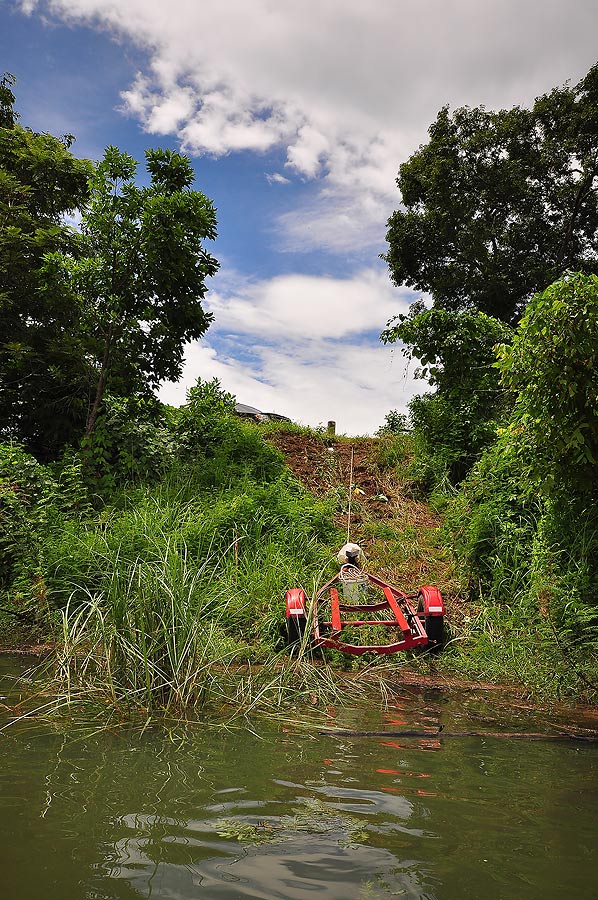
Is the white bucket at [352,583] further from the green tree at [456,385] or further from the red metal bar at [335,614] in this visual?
the green tree at [456,385]

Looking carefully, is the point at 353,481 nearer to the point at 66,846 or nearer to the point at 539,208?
the point at 66,846

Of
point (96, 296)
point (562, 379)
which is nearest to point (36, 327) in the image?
point (96, 296)

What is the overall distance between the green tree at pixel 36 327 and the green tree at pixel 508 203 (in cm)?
1197

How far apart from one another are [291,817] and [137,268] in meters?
8.80

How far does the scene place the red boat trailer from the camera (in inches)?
212

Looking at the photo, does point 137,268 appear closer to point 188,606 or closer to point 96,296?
point 96,296

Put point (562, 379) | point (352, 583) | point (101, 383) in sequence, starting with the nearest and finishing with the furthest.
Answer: point (562, 379), point (352, 583), point (101, 383)

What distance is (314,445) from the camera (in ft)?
45.3

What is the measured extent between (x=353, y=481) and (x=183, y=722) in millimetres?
8351

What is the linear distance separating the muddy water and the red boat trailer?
1.83 meters

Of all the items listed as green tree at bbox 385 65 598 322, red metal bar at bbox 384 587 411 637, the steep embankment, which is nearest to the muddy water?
red metal bar at bbox 384 587 411 637

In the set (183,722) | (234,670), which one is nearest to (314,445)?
(234,670)

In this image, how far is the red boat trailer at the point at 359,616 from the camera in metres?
5.38

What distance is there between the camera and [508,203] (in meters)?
18.8
